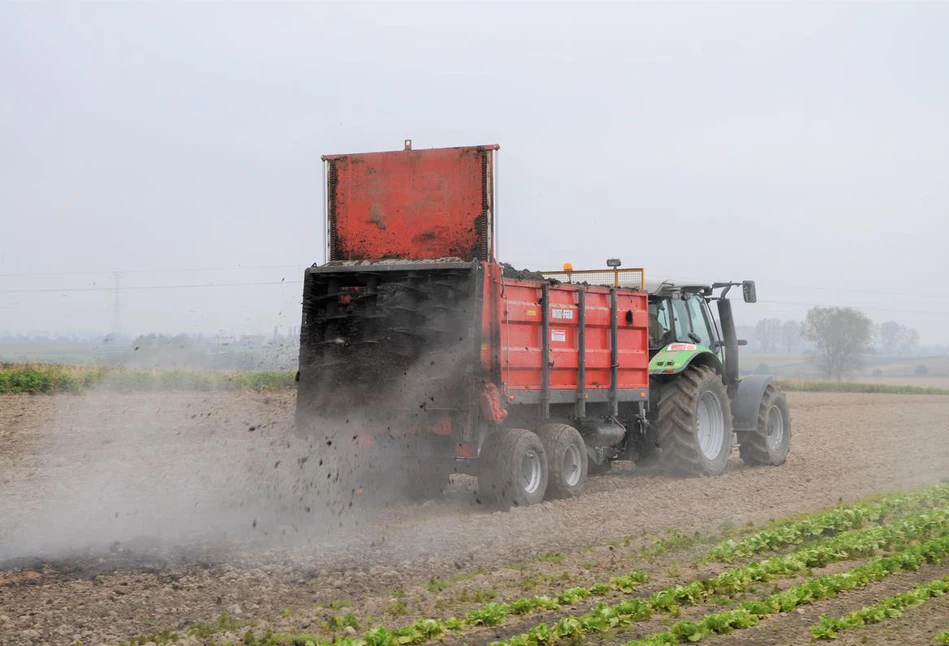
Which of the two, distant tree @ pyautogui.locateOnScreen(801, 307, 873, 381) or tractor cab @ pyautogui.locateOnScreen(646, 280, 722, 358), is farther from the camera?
distant tree @ pyautogui.locateOnScreen(801, 307, 873, 381)

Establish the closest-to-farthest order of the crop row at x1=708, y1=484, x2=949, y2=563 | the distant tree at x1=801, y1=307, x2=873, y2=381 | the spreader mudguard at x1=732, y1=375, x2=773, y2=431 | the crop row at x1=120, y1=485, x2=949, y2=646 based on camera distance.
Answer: the crop row at x1=120, y1=485, x2=949, y2=646 → the crop row at x1=708, y1=484, x2=949, y2=563 → the spreader mudguard at x1=732, y1=375, x2=773, y2=431 → the distant tree at x1=801, y1=307, x2=873, y2=381

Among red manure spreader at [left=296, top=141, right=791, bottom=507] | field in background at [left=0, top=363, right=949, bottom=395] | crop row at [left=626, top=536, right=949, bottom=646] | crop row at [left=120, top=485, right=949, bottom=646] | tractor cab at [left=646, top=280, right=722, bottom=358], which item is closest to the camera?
crop row at [left=626, top=536, right=949, bottom=646]

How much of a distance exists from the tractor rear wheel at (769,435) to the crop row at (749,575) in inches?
199

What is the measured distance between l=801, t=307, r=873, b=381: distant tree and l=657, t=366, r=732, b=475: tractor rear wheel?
45.8 meters

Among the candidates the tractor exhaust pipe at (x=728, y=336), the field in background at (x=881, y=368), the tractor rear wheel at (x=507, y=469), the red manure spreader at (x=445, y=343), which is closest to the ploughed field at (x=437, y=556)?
the tractor rear wheel at (x=507, y=469)

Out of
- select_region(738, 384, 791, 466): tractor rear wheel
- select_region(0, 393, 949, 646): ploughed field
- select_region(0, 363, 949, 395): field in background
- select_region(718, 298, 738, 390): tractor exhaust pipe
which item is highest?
select_region(718, 298, 738, 390): tractor exhaust pipe

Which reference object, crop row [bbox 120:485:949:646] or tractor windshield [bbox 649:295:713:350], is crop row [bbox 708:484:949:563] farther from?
tractor windshield [bbox 649:295:713:350]

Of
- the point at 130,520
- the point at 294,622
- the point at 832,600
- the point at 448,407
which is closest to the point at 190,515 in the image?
the point at 130,520

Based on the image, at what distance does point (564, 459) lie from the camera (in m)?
12.0

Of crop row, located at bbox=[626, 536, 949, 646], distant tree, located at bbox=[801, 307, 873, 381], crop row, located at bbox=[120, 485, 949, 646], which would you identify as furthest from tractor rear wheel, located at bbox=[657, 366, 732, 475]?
distant tree, located at bbox=[801, 307, 873, 381]

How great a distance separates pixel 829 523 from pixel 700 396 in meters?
4.57

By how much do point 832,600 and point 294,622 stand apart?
361 centimetres

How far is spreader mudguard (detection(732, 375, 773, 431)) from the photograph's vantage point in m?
15.5

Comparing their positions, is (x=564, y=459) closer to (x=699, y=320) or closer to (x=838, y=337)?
(x=699, y=320)
